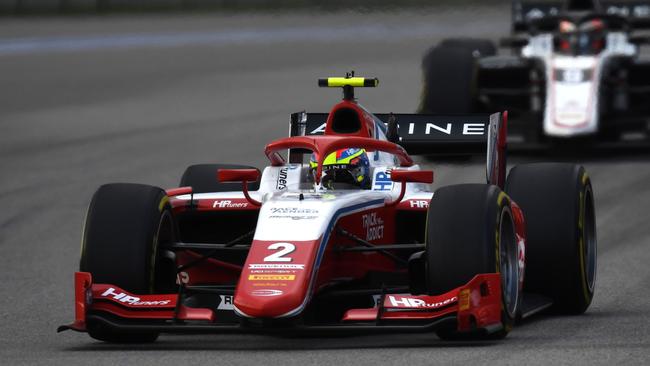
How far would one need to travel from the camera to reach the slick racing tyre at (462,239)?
31.1 ft

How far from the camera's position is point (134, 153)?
21609 millimetres

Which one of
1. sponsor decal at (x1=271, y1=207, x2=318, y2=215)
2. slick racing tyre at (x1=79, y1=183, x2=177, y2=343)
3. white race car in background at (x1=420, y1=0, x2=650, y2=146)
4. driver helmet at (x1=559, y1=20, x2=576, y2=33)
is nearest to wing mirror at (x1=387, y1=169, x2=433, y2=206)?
sponsor decal at (x1=271, y1=207, x2=318, y2=215)

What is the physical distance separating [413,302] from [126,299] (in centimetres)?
171

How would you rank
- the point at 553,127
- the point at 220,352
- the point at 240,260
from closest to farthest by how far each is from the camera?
the point at 220,352 → the point at 240,260 → the point at 553,127

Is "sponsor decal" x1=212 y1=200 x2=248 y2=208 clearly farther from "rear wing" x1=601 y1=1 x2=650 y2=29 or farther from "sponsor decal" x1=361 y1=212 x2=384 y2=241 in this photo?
"rear wing" x1=601 y1=1 x2=650 y2=29

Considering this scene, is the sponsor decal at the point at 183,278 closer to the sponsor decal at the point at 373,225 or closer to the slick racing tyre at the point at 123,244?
the slick racing tyre at the point at 123,244

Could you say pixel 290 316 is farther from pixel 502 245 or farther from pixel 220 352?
pixel 502 245

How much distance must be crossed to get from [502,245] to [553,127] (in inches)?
379

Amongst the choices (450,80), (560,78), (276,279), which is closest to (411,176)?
(276,279)

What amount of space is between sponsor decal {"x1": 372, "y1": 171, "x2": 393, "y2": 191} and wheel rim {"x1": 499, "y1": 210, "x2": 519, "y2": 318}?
0.90m

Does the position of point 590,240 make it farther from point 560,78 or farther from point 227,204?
point 560,78

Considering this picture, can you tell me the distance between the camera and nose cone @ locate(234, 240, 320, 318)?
29.9 ft

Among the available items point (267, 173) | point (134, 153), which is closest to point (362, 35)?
point (134, 153)

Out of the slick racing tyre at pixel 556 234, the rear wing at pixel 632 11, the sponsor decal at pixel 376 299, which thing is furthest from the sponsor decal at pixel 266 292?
the rear wing at pixel 632 11
